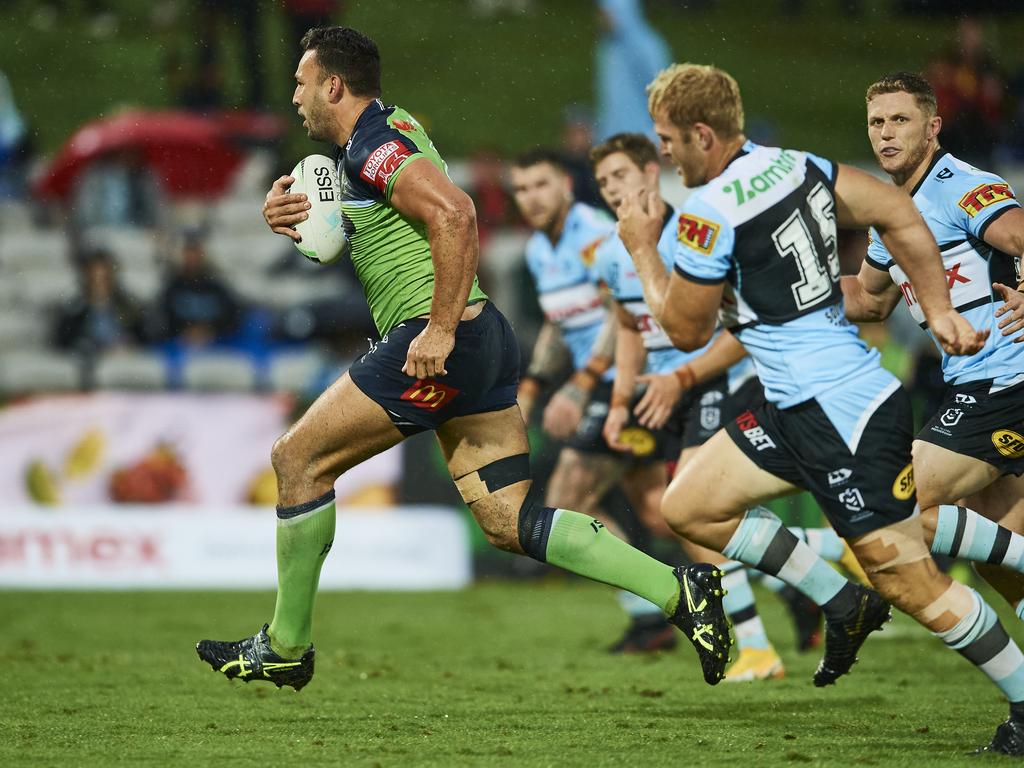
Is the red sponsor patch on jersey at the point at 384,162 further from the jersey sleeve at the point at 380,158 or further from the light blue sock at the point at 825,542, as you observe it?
the light blue sock at the point at 825,542

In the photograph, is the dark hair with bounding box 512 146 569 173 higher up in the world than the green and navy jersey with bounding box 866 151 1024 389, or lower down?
higher up

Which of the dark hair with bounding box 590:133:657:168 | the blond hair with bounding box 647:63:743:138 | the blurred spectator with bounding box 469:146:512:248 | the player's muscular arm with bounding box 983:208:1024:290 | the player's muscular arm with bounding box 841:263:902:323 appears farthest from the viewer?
the blurred spectator with bounding box 469:146:512:248

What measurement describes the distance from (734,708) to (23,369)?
1064 centimetres

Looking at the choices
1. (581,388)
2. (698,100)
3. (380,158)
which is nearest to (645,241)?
(698,100)

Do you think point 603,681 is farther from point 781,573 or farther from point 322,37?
point 322,37

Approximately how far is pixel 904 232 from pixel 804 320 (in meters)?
0.44

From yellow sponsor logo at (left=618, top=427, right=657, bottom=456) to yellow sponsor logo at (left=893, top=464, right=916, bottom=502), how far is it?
9.63ft

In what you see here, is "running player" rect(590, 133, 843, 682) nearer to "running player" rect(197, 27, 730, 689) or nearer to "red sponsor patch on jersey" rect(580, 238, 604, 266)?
"red sponsor patch on jersey" rect(580, 238, 604, 266)

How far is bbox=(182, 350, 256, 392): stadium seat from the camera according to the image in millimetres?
12344

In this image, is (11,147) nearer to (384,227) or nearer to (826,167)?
(384,227)

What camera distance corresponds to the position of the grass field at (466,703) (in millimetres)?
4723

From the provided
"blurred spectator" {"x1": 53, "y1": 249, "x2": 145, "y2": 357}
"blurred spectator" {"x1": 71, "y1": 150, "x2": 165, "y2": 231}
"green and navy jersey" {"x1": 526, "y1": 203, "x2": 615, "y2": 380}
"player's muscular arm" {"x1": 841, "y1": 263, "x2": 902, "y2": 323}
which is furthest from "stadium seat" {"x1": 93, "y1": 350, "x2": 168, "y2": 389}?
"player's muscular arm" {"x1": 841, "y1": 263, "x2": 902, "y2": 323}

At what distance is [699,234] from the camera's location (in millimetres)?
4723

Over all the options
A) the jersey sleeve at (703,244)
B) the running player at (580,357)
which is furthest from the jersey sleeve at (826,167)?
the running player at (580,357)
